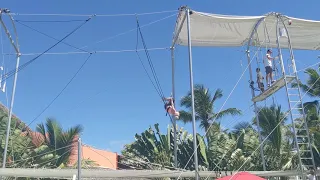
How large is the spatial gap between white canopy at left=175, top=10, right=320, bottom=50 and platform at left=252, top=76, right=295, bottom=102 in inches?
76.6

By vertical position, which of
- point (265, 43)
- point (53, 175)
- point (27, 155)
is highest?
point (265, 43)

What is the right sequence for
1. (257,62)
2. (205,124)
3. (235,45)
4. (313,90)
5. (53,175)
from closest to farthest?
(53,175) → (257,62) → (235,45) → (313,90) → (205,124)

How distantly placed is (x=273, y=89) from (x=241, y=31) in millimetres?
2934

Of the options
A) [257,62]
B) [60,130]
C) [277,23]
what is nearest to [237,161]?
[257,62]

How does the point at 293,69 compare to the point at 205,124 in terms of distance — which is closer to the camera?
the point at 293,69

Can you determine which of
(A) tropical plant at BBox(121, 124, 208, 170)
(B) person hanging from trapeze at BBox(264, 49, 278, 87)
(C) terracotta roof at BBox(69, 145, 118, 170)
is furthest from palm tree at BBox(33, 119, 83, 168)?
(B) person hanging from trapeze at BBox(264, 49, 278, 87)

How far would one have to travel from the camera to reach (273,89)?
12727mm

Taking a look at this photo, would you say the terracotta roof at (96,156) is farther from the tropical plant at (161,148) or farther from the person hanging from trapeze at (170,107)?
the person hanging from trapeze at (170,107)

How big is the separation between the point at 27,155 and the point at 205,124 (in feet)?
45.6

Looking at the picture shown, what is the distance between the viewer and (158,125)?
2030 centimetres

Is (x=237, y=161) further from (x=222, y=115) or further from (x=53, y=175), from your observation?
(x=222, y=115)

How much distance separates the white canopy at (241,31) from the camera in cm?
1341

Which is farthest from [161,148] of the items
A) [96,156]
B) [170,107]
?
[170,107]

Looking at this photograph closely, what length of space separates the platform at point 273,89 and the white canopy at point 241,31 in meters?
1.95
